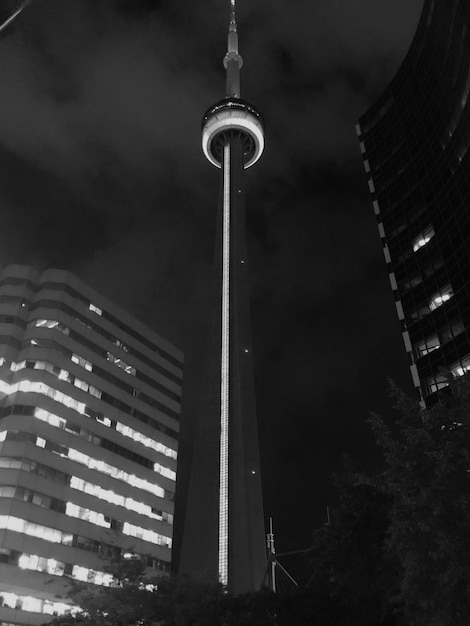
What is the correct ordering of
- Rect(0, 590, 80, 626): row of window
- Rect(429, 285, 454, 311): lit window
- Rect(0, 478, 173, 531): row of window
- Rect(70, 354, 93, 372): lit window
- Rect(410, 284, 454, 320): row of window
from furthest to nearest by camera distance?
Rect(70, 354, 93, 372): lit window, Rect(0, 478, 173, 531): row of window, Rect(0, 590, 80, 626): row of window, Rect(410, 284, 454, 320): row of window, Rect(429, 285, 454, 311): lit window

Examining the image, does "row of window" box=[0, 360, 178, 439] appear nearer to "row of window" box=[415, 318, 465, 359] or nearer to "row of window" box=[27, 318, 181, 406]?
"row of window" box=[27, 318, 181, 406]

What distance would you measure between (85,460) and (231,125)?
7307 centimetres

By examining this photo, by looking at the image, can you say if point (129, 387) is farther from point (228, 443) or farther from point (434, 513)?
point (434, 513)

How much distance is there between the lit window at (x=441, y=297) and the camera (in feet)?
197

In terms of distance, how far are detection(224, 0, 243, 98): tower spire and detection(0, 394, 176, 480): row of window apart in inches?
3068

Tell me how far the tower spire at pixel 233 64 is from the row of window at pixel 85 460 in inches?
3190

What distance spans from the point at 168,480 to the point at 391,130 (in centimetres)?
6057

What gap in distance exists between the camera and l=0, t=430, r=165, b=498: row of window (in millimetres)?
70125

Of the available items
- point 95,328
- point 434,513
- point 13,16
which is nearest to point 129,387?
point 95,328

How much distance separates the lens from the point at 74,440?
7488 centimetres

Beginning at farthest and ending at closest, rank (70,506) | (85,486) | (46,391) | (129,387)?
1. (129,387)
2. (46,391)
3. (85,486)
4. (70,506)

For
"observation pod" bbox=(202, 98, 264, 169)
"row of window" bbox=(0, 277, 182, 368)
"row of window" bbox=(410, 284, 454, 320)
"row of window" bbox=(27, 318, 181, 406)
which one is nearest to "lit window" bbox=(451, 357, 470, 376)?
"row of window" bbox=(410, 284, 454, 320)

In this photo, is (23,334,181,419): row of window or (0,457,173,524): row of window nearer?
(0,457,173,524): row of window

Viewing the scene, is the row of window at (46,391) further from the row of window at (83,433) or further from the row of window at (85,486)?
the row of window at (85,486)
